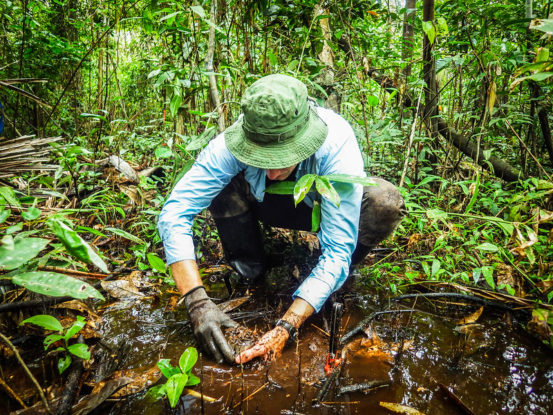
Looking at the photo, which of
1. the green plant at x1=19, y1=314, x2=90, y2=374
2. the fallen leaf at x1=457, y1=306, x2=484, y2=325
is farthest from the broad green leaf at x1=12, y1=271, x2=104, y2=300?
the fallen leaf at x1=457, y1=306, x2=484, y2=325

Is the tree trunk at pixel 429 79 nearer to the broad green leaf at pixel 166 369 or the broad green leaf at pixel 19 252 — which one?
the broad green leaf at pixel 166 369

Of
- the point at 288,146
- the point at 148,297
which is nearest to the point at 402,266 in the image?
the point at 288,146

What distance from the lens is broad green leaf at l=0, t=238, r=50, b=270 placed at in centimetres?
90

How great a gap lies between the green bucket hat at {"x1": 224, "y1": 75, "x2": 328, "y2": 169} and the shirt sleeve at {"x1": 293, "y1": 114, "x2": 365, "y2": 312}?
212 mm

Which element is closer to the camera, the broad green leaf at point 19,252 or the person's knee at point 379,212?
the broad green leaf at point 19,252

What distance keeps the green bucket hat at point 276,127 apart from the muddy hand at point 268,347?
803 mm

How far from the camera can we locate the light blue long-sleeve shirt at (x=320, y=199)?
163cm

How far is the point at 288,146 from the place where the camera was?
1.55 metres

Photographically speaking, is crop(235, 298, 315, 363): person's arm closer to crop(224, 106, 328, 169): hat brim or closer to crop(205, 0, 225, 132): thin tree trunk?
crop(224, 106, 328, 169): hat brim

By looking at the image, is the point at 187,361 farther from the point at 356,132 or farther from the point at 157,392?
the point at 356,132

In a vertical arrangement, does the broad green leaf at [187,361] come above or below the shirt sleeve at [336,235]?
below

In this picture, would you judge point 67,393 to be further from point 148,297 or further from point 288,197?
point 288,197

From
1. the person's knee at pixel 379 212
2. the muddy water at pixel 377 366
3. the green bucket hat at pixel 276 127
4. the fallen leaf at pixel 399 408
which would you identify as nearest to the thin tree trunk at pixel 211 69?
the green bucket hat at pixel 276 127

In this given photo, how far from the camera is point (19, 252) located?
3.02ft
